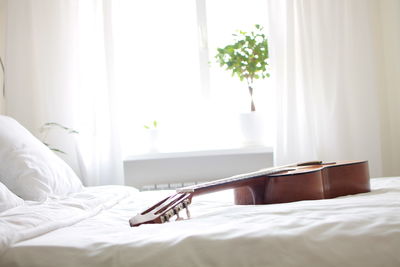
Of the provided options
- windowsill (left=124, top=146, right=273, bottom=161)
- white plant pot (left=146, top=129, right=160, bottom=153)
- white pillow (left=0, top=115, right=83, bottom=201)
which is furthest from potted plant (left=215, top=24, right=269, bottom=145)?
white pillow (left=0, top=115, right=83, bottom=201)

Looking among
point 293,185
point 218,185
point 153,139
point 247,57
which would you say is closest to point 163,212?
point 218,185

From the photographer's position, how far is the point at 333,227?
2.76 feet

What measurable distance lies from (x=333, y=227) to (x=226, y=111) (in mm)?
2454

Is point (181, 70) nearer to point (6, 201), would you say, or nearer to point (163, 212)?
point (6, 201)

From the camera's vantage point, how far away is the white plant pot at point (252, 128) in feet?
10.1

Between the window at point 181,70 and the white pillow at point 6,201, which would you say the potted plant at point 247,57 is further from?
the white pillow at point 6,201

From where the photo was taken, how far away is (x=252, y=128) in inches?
121

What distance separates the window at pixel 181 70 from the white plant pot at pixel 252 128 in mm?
179

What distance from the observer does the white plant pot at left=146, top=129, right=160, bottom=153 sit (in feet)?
10.2

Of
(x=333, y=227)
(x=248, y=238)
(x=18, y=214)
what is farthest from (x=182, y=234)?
(x=18, y=214)

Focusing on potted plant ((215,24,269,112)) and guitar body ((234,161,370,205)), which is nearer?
guitar body ((234,161,370,205))

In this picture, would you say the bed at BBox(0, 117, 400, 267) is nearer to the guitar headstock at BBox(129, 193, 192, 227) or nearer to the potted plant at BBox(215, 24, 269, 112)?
the guitar headstock at BBox(129, 193, 192, 227)

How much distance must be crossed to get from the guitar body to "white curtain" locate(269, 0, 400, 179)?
1.40 meters

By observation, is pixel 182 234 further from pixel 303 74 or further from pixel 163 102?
pixel 163 102
